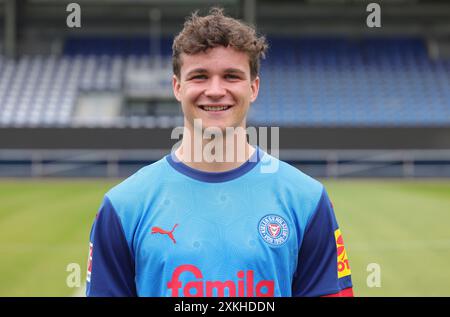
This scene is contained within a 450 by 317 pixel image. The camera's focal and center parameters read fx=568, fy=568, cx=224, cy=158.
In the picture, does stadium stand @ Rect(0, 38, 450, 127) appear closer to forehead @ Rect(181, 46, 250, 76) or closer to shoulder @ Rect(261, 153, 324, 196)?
shoulder @ Rect(261, 153, 324, 196)

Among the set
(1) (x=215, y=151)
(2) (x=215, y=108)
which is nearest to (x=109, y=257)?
(1) (x=215, y=151)

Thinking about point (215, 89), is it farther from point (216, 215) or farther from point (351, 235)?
point (351, 235)

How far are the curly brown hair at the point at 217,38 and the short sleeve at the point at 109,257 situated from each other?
615mm

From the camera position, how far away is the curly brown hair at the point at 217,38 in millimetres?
2078

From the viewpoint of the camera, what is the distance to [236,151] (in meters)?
2.23

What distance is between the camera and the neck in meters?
2.17

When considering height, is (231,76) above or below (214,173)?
above

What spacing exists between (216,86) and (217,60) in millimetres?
95

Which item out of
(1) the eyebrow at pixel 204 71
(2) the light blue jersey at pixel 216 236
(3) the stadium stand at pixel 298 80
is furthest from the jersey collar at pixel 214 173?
(3) the stadium stand at pixel 298 80

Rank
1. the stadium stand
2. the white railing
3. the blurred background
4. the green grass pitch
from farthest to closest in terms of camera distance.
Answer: the stadium stand < the white railing < the blurred background < the green grass pitch

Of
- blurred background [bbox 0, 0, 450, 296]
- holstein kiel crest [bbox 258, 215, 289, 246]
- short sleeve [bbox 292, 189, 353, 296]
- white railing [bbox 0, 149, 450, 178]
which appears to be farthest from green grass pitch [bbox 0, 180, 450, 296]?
holstein kiel crest [bbox 258, 215, 289, 246]

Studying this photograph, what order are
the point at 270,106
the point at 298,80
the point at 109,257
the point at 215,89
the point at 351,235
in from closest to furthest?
the point at 215,89 → the point at 109,257 → the point at 351,235 → the point at 270,106 → the point at 298,80

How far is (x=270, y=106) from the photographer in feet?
72.1

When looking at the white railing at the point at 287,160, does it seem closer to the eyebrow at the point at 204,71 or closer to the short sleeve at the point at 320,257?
the short sleeve at the point at 320,257
